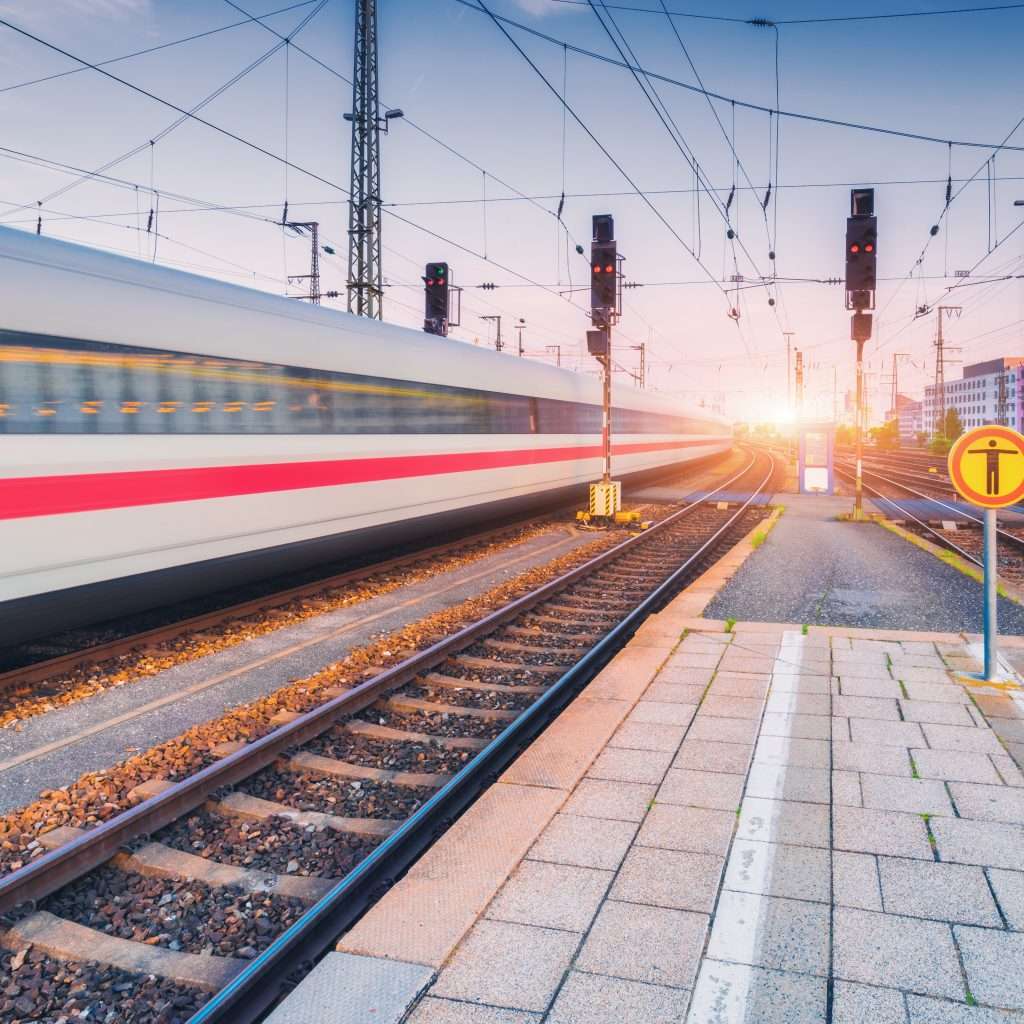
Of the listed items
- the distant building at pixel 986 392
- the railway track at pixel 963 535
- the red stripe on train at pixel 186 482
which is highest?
the distant building at pixel 986 392

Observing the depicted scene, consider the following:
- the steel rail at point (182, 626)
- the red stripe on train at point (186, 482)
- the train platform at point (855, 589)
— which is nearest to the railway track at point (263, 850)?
the steel rail at point (182, 626)

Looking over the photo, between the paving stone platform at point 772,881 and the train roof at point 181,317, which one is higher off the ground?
the train roof at point 181,317

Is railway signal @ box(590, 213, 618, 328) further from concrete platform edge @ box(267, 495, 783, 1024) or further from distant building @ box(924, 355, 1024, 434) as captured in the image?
distant building @ box(924, 355, 1024, 434)

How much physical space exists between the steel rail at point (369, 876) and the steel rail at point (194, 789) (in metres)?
0.97

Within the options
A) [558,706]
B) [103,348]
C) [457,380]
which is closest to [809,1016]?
[558,706]

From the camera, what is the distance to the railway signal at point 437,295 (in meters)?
16.3

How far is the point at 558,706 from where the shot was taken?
5.33 m

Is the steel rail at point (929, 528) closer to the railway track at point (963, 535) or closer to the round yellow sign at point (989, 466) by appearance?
the railway track at point (963, 535)

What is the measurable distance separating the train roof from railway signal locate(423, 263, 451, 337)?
17.7ft

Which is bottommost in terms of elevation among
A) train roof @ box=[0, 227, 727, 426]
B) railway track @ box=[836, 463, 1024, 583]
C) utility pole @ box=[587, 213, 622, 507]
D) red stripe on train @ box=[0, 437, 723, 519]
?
railway track @ box=[836, 463, 1024, 583]

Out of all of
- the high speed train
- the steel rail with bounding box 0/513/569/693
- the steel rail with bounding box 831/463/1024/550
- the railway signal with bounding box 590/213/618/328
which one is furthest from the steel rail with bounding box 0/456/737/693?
the steel rail with bounding box 831/463/1024/550

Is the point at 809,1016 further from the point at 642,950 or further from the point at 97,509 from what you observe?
the point at 97,509

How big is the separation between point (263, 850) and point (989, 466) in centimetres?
461

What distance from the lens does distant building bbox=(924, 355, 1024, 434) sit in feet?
442
